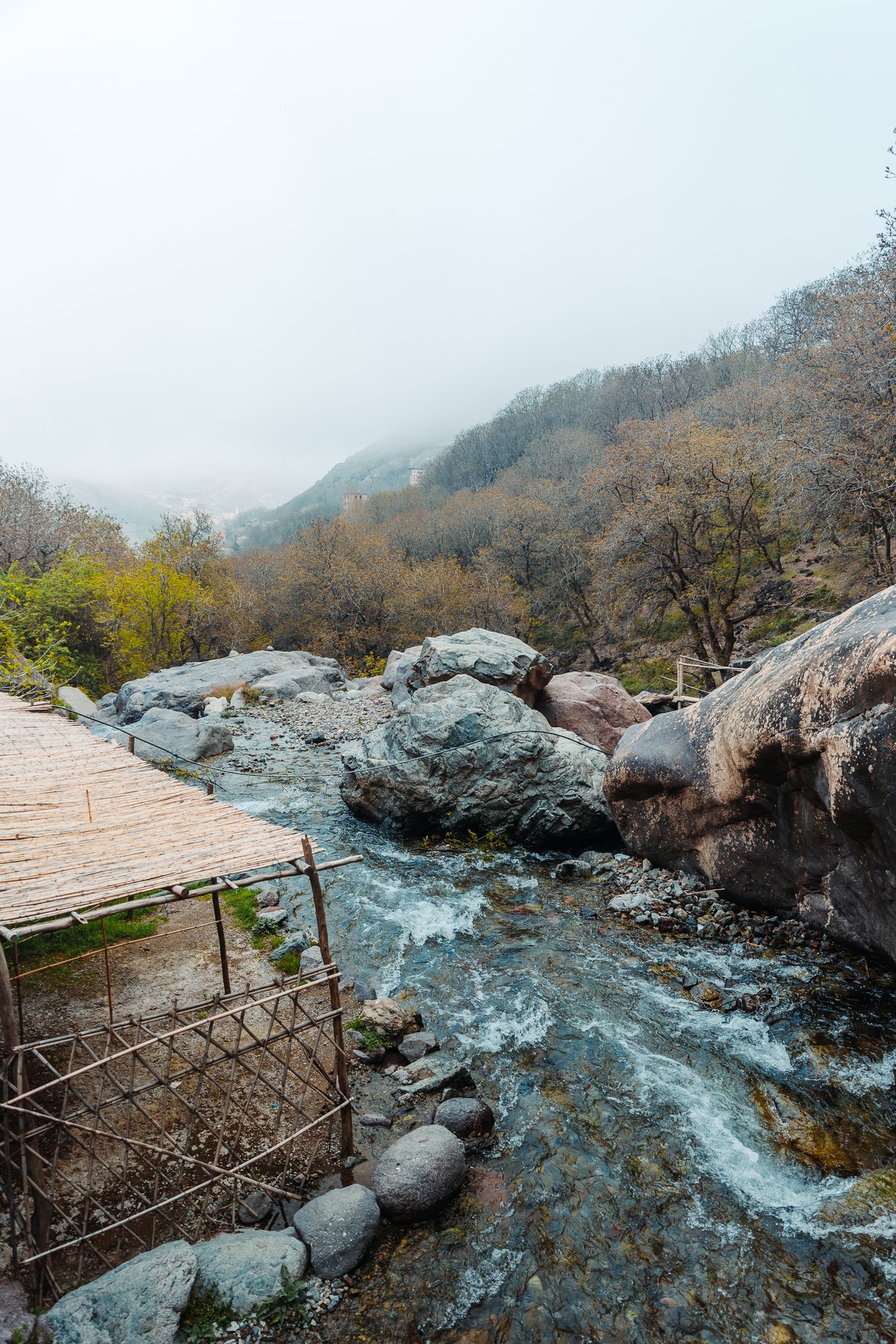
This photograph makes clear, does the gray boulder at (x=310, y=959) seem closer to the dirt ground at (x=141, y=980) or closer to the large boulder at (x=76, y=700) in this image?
the dirt ground at (x=141, y=980)

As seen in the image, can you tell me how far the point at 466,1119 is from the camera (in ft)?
20.4

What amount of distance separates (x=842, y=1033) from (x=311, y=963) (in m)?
6.78

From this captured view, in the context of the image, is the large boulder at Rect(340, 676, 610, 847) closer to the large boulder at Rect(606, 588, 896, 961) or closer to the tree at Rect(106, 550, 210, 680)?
the large boulder at Rect(606, 588, 896, 961)

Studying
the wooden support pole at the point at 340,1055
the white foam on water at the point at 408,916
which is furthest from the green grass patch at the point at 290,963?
the wooden support pole at the point at 340,1055

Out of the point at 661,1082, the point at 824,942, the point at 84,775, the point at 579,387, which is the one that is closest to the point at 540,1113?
the point at 661,1082

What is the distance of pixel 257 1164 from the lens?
5.86 m

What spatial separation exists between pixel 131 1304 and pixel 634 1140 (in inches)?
172

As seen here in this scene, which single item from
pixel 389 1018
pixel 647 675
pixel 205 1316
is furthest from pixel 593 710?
pixel 205 1316

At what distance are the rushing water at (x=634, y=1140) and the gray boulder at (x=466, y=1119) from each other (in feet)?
0.55

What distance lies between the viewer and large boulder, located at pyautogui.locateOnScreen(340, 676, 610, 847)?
13203 mm

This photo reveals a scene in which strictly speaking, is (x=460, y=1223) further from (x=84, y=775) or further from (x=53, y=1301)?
(x=84, y=775)

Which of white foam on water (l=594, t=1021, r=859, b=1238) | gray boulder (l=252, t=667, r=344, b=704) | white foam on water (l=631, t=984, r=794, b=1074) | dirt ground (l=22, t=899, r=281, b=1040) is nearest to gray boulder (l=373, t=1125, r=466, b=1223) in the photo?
white foam on water (l=594, t=1021, r=859, b=1238)

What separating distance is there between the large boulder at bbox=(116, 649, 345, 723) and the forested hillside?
3.35 m

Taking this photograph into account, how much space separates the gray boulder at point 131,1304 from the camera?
13.3ft
